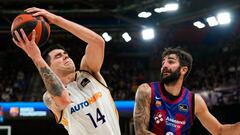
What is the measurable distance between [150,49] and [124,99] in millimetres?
3480

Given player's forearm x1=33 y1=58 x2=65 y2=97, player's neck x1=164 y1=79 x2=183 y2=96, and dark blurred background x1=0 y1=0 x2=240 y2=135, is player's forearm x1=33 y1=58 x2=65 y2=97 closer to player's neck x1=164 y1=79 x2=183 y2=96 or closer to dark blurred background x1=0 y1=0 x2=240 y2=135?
player's neck x1=164 y1=79 x2=183 y2=96

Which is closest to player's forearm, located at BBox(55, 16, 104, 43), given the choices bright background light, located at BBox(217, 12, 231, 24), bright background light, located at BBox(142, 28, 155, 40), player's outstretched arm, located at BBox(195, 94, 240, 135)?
player's outstretched arm, located at BBox(195, 94, 240, 135)

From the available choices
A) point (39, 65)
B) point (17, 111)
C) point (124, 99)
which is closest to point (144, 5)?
point (124, 99)

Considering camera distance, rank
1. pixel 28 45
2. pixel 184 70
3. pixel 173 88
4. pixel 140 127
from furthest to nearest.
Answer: pixel 184 70 → pixel 173 88 → pixel 140 127 → pixel 28 45

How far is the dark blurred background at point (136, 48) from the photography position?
46.7 feet

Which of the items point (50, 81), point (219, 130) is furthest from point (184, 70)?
point (50, 81)

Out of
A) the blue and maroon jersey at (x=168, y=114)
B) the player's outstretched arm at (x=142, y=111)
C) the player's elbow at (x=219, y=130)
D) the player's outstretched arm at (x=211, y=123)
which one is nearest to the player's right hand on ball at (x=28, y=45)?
the player's outstretched arm at (x=142, y=111)

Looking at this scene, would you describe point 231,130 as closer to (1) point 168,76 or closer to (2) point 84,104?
(1) point 168,76

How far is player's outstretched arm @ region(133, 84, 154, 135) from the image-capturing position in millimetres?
3881

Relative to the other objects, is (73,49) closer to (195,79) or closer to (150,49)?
(150,49)

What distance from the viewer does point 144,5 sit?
14.0 meters

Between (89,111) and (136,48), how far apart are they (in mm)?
15823

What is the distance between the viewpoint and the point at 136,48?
19.1 m

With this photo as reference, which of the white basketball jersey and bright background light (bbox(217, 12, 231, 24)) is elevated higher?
bright background light (bbox(217, 12, 231, 24))
